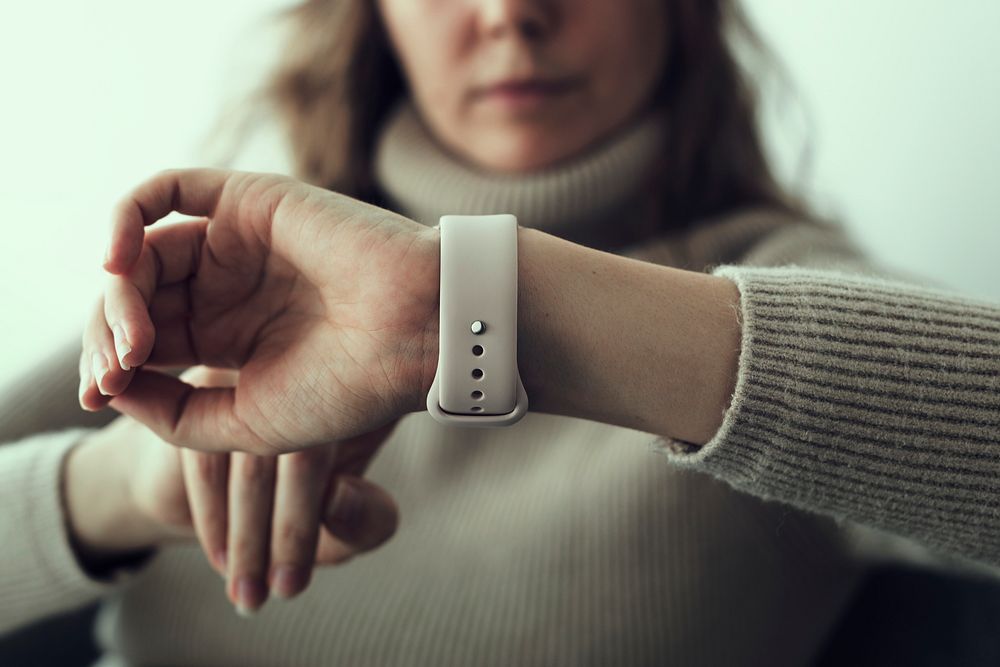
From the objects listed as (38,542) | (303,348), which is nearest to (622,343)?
(303,348)

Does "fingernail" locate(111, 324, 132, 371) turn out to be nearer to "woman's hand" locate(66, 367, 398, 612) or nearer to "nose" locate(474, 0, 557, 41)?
"woman's hand" locate(66, 367, 398, 612)

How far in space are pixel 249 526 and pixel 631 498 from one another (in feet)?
1.29

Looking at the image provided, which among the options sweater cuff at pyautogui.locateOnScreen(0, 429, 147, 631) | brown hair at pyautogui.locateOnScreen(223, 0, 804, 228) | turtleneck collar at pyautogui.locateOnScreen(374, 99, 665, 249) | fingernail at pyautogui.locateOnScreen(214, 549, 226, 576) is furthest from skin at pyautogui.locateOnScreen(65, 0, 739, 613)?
brown hair at pyautogui.locateOnScreen(223, 0, 804, 228)

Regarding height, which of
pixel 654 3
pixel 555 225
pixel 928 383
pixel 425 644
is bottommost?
pixel 425 644

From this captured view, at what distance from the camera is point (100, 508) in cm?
79

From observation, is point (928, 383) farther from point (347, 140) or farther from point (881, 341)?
point (347, 140)

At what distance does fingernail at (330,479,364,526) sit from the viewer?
70 cm

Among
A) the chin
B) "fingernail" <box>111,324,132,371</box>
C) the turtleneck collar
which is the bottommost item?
the turtleneck collar

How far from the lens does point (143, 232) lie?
21.6 inches

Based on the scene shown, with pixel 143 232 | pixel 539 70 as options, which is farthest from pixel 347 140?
pixel 143 232

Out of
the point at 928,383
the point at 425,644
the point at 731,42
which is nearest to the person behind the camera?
the point at 928,383

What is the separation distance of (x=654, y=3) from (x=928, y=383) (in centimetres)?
73

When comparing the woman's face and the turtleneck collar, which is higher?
the woman's face

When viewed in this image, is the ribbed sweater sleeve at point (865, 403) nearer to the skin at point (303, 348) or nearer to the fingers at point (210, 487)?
the skin at point (303, 348)
